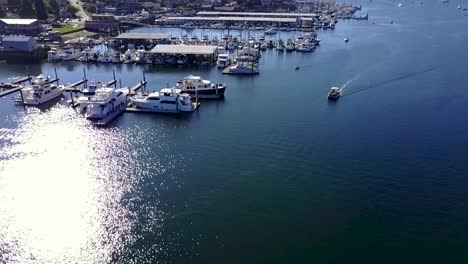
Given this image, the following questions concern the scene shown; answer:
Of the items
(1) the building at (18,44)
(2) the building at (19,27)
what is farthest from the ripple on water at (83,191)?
(2) the building at (19,27)

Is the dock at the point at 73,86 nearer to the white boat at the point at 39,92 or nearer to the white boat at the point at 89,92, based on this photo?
the white boat at the point at 39,92

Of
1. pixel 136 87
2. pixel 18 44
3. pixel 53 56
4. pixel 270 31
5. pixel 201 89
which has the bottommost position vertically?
pixel 136 87

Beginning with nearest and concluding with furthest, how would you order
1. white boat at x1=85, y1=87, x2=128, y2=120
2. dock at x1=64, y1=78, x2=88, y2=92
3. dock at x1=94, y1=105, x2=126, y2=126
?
dock at x1=94, y1=105, x2=126, y2=126, white boat at x1=85, y1=87, x2=128, y2=120, dock at x1=64, y1=78, x2=88, y2=92

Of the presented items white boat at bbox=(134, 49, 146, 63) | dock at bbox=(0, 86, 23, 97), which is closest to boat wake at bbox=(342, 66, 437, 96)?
white boat at bbox=(134, 49, 146, 63)

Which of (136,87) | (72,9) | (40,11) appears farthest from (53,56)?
(72,9)

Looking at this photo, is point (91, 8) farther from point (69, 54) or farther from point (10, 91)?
point (10, 91)

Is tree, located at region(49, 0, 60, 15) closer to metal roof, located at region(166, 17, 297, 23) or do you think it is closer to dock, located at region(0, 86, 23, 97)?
metal roof, located at region(166, 17, 297, 23)
